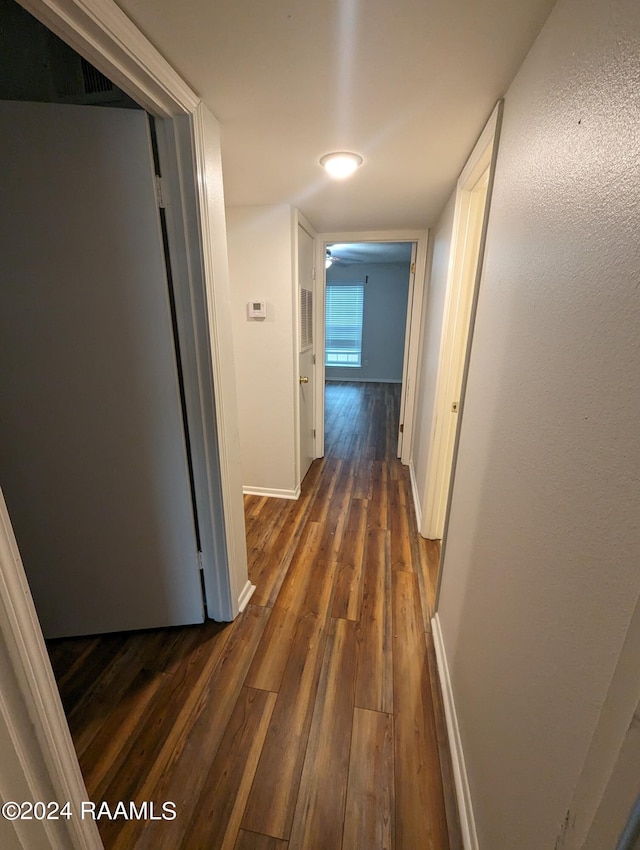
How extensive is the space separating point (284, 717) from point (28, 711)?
1.03 m

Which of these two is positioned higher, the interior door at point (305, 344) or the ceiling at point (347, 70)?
the ceiling at point (347, 70)

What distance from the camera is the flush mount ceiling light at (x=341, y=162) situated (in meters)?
1.47

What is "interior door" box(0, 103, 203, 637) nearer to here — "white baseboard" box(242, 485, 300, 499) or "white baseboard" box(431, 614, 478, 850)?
"white baseboard" box(431, 614, 478, 850)

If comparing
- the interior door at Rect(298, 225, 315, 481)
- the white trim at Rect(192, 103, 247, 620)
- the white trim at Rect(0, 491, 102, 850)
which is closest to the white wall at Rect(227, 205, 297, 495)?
the interior door at Rect(298, 225, 315, 481)

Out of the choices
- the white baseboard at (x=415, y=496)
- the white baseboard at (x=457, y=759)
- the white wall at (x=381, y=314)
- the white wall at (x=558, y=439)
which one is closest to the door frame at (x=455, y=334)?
the white baseboard at (x=415, y=496)

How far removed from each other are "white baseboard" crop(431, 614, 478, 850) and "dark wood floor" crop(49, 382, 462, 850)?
0.04 meters

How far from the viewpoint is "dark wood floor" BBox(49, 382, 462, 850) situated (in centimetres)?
99

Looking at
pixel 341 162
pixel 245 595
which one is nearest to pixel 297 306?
pixel 341 162

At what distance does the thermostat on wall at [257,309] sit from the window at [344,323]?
15.0 feet

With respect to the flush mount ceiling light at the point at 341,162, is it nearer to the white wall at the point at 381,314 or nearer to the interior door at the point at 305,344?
the interior door at the point at 305,344

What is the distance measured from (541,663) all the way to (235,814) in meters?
1.05

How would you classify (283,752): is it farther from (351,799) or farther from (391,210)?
(391,210)

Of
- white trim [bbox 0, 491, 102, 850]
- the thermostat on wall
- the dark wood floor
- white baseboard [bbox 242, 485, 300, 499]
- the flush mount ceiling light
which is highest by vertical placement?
the flush mount ceiling light

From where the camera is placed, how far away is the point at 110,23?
78cm
